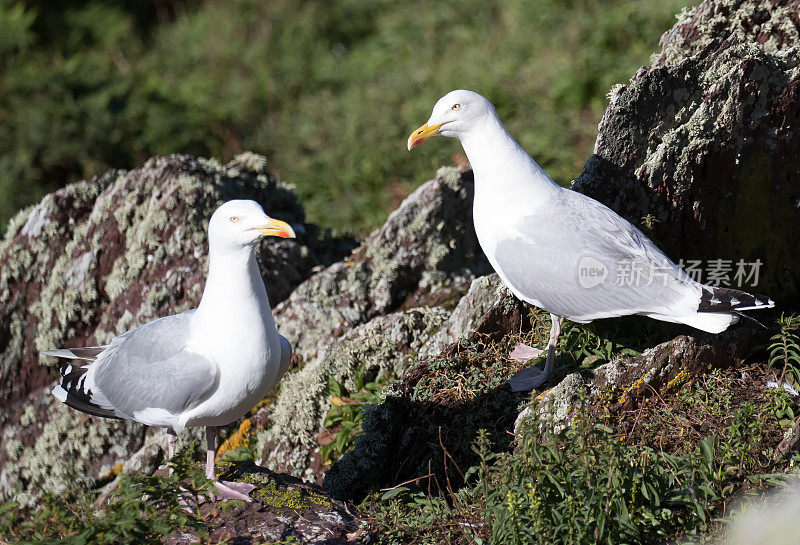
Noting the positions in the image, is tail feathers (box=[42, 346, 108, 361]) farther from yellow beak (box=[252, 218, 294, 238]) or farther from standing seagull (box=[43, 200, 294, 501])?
yellow beak (box=[252, 218, 294, 238])

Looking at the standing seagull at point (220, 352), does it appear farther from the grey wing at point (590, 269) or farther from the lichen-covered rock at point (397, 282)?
the lichen-covered rock at point (397, 282)

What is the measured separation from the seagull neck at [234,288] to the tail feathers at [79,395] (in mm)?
845

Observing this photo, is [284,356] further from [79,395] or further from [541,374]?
[541,374]

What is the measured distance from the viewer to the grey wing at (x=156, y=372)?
3820 mm

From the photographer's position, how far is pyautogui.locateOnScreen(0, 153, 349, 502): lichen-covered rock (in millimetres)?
5738

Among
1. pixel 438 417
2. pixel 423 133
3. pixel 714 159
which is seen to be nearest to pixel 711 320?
pixel 714 159

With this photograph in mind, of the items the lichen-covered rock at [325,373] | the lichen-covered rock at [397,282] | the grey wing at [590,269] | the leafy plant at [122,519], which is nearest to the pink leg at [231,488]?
the leafy plant at [122,519]

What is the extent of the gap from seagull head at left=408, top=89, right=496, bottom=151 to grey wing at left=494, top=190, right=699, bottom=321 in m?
0.65

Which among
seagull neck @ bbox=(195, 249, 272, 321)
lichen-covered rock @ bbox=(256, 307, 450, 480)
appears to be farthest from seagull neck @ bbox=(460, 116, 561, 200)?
seagull neck @ bbox=(195, 249, 272, 321)

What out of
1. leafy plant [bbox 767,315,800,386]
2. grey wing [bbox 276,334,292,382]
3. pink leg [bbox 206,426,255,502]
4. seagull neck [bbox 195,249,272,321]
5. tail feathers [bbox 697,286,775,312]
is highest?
seagull neck [bbox 195,249,272,321]

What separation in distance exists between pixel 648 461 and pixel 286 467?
226cm

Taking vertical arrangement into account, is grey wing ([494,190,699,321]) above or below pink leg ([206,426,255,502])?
above

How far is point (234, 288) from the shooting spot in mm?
3859

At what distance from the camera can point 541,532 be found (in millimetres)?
3184
